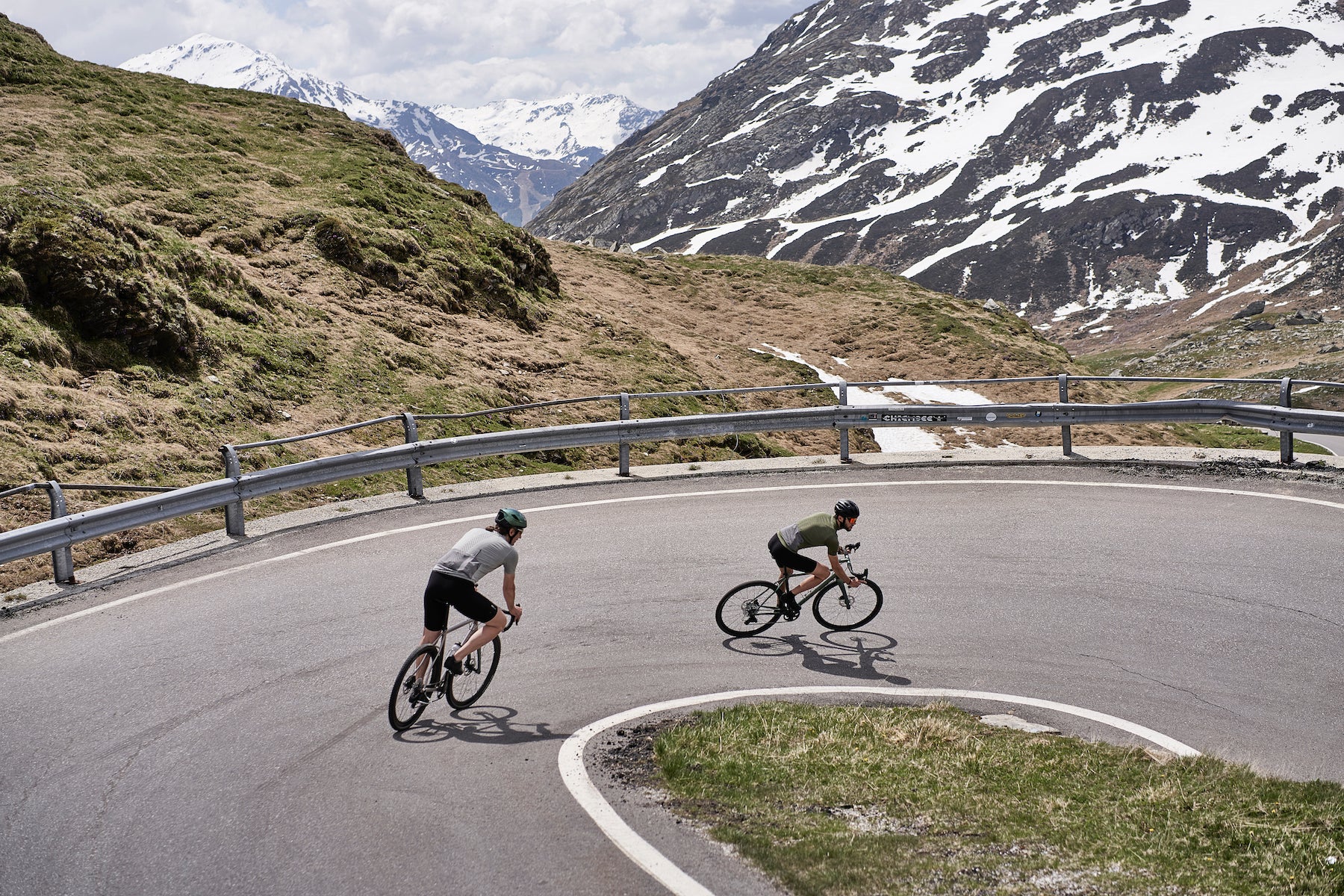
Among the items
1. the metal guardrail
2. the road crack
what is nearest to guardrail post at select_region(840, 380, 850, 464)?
the metal guardrail

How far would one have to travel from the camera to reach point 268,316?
805 inches

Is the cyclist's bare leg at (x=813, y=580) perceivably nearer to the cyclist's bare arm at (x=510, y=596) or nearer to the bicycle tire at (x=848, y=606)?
the bicycle tire at (x=848, y=606)

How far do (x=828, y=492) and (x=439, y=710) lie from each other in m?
7.88

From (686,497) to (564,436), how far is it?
2.41 m

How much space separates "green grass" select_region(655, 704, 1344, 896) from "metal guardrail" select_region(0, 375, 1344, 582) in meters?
7.27

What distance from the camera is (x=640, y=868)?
5441 millimetres

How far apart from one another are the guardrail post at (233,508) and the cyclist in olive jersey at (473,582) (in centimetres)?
578

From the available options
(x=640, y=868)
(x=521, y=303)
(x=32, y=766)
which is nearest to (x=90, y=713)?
(x=32, y=766)

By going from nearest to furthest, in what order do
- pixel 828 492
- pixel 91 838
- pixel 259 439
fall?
pixel 91 838, pixel 828 492, pixel 259 439

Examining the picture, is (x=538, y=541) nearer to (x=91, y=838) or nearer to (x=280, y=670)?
(x=280, y=670)

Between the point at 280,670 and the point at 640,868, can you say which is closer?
the point at 640,868

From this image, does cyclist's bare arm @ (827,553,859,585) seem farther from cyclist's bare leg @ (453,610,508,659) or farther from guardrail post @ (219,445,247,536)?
guardrail post @ (219,445,247,536)

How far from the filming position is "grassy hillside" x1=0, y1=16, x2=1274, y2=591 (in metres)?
15.6

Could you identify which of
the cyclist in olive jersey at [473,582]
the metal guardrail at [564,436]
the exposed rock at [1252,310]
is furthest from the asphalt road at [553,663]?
the exposed rock at [1252,310]
